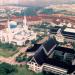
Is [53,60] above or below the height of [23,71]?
above

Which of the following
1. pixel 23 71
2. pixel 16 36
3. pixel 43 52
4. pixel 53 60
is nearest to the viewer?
pixel 23 71

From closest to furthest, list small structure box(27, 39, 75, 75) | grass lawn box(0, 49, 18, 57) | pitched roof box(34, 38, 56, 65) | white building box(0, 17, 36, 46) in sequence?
small structure box(27, 39, 75, 75), pitched roof box(34, 38, 56, 65), grass lawn box(0, 49, 18, 57), white building box(0, 17, 36, 46)

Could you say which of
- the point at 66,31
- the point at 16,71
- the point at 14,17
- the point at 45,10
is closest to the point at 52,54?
the point at 16,71

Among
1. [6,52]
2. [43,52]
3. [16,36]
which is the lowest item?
[6,52]

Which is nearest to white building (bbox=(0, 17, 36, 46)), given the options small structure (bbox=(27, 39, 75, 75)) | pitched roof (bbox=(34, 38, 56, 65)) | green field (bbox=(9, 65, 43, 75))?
pitched roof (bbox=(34, 38, 56, 65))

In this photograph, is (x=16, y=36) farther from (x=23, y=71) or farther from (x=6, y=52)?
(x=23, y=71)

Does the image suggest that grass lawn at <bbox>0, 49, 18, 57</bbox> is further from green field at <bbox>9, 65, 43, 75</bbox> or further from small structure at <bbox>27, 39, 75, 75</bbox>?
green field at <bbox>9, 65, 43, 75</bbox>

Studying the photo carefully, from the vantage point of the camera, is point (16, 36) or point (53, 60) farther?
point (16, 36)

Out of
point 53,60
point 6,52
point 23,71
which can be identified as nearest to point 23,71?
point 23,71

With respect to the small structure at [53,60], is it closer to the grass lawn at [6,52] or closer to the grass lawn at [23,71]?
the grass lawn at [23,71]

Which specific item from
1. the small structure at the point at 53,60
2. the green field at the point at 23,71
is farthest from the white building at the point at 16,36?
the green field at the point at 23,71

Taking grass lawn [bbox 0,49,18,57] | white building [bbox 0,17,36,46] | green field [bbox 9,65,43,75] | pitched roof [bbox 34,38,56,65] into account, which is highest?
pitched roof [bbox 34,38,56,65]

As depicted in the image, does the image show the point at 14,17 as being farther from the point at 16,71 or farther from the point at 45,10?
the point at 16,71
